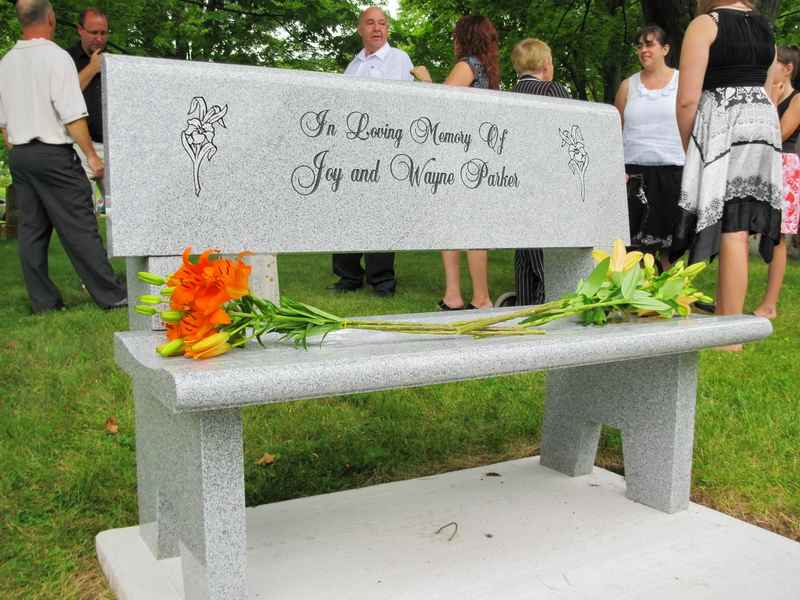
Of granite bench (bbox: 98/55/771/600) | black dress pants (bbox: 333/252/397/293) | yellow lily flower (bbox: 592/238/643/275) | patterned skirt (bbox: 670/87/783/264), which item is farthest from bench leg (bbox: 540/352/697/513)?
black dress pants (bbox: 333/252/397/293)

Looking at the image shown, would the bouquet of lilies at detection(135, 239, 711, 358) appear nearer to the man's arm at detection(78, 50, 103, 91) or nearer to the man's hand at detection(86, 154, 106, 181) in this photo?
the man's hand at detection(86, 154, 106, 181)

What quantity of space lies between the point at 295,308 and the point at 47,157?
3.93 m

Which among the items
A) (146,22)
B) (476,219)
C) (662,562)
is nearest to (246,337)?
(476,219)

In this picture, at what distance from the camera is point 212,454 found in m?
1.60

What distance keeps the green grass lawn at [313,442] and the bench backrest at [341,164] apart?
0.77 m

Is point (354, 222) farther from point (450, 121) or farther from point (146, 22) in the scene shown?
point (146, 22)

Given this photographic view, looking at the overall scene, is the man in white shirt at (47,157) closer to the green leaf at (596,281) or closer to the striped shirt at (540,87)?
the striped shirt at (540,87)

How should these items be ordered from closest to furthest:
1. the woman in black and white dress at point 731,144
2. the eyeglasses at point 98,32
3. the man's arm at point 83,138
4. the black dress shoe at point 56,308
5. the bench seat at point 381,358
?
the bench seat at point 381,358, the woman in black and white dress at point 731,144, the man's arm at point 83,138, the black dress shoe at point 56,308, the eyeglasses at point 98,32

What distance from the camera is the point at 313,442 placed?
3006 mm

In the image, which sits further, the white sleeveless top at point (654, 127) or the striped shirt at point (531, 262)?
the white sleeveless top at point (654, 127)

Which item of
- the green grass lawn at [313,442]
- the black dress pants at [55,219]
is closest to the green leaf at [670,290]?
the green grass lawn at [313,442]

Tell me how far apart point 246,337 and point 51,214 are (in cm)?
406

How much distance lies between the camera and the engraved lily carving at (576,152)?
2.71m

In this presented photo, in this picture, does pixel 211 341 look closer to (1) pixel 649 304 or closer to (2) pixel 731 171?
(1) pixel 649 304
